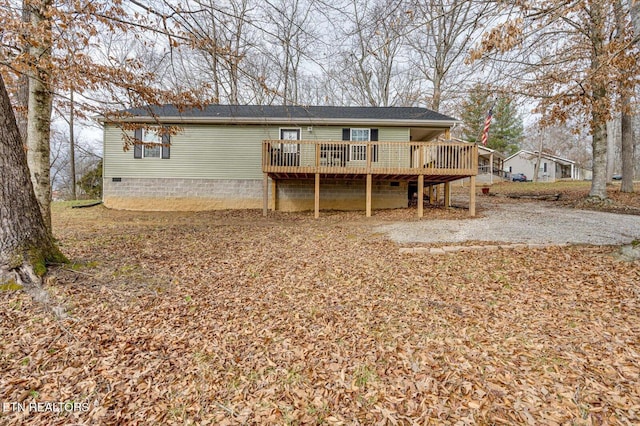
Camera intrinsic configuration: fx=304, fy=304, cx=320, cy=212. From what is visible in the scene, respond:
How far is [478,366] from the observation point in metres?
2.45

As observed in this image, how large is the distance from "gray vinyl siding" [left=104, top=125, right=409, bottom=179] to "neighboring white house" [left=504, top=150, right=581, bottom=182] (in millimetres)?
33871

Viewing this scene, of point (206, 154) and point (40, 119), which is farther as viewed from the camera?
point (206, 154)

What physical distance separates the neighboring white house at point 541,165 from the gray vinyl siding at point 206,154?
33871mm

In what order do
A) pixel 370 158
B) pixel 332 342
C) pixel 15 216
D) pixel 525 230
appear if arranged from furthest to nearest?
pixel 370 158
pixel 525 230
pixel 15 216
pixel 332 342

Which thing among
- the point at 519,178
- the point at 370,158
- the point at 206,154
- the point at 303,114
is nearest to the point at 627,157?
the point at 370,158

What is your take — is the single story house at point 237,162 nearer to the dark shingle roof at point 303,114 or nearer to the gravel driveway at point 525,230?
the dark shingle roof at point 303,114

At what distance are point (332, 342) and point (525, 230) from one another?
6.13m

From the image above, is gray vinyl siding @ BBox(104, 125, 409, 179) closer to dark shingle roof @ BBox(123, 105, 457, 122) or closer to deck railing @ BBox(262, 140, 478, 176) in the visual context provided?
dark shingle roof @ BBox(123, 105, 457, 122)

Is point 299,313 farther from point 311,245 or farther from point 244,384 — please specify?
point 311,245

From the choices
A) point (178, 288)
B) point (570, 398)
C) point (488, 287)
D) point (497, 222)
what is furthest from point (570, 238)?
point (178, 288)

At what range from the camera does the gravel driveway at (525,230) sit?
603cm

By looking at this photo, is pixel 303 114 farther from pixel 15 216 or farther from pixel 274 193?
pixel 15 216

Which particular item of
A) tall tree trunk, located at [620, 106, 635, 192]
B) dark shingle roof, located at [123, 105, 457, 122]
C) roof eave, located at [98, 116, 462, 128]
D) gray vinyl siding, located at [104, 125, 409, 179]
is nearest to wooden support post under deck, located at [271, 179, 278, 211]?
gray vinyl siding, located at [104, 125, 409, 179]

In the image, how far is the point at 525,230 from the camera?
6902mm
